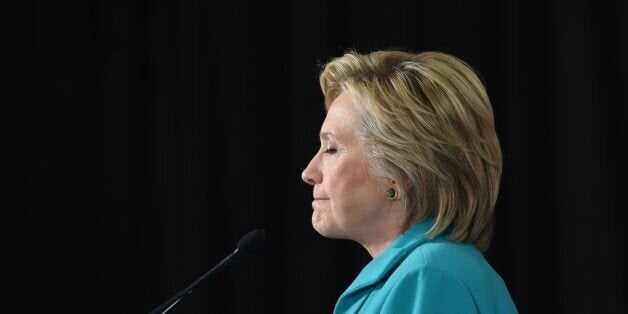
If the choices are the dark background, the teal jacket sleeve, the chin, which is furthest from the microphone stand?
the dark background

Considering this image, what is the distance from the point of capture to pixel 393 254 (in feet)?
4.59

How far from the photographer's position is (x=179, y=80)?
9.74 ft

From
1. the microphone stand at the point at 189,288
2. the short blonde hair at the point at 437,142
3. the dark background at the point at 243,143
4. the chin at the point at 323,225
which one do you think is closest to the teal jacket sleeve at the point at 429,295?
the short blonde hair at the point at 437,142

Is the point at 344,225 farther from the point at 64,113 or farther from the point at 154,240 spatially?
the point at 64,113

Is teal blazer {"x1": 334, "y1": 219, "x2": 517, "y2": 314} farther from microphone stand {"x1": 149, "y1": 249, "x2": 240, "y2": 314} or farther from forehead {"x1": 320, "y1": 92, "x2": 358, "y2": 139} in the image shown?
microphone stand {"x1": 149, "y1": 249, "x2": 240, "y2": 314}

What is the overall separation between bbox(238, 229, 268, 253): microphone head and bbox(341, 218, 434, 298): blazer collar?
0.37 m

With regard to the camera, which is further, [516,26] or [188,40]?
[188,40]


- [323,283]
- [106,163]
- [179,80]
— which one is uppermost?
[179,80]

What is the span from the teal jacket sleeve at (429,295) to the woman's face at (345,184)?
0.21m

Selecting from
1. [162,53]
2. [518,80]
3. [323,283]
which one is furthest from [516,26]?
[162,53]

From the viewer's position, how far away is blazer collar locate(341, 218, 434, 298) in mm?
1388

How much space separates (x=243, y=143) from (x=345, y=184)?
1.41 m

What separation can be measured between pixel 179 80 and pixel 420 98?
1.64 m

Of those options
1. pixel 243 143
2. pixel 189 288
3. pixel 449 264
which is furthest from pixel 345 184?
pixel 243 143
